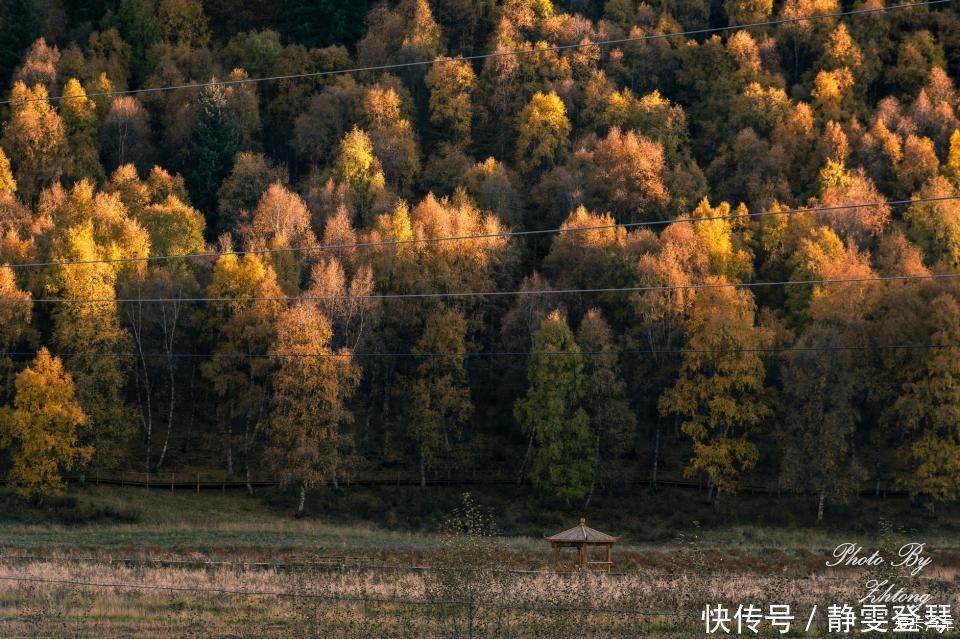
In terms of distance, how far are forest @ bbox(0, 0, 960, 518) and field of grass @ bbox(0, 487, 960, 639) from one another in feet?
29.5

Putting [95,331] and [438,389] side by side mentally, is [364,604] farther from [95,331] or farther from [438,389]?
[95,331]

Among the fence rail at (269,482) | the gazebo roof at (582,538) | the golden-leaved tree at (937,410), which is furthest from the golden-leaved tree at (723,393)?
the gazebo roof at (582,538)

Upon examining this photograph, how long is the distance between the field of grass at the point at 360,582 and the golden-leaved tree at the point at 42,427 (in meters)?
3.44

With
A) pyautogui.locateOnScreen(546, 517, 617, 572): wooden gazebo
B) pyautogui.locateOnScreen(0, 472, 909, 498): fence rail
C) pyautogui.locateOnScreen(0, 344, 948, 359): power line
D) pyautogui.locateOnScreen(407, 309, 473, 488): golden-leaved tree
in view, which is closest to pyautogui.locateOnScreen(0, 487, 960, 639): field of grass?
pyautogui.locateOnScreen(546, 517, 617, 572): wooden gazebo

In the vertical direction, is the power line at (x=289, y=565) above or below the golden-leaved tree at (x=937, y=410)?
below

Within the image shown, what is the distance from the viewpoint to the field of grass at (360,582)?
30406 mm

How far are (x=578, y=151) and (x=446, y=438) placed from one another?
4498 centimetres

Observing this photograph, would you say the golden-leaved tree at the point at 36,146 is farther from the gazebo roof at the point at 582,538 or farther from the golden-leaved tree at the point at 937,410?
the gazebo roof at the point at 582,538

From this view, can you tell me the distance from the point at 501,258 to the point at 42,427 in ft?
117

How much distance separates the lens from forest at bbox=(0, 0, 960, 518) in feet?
251

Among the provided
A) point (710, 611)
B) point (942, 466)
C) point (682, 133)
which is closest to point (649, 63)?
point (682, 133)

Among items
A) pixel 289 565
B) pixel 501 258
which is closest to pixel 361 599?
pixel 289 565

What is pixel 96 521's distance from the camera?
230 feet

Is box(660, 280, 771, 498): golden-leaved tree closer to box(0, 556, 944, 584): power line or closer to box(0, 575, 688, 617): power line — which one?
box(0, 556, 944, 584): power line
